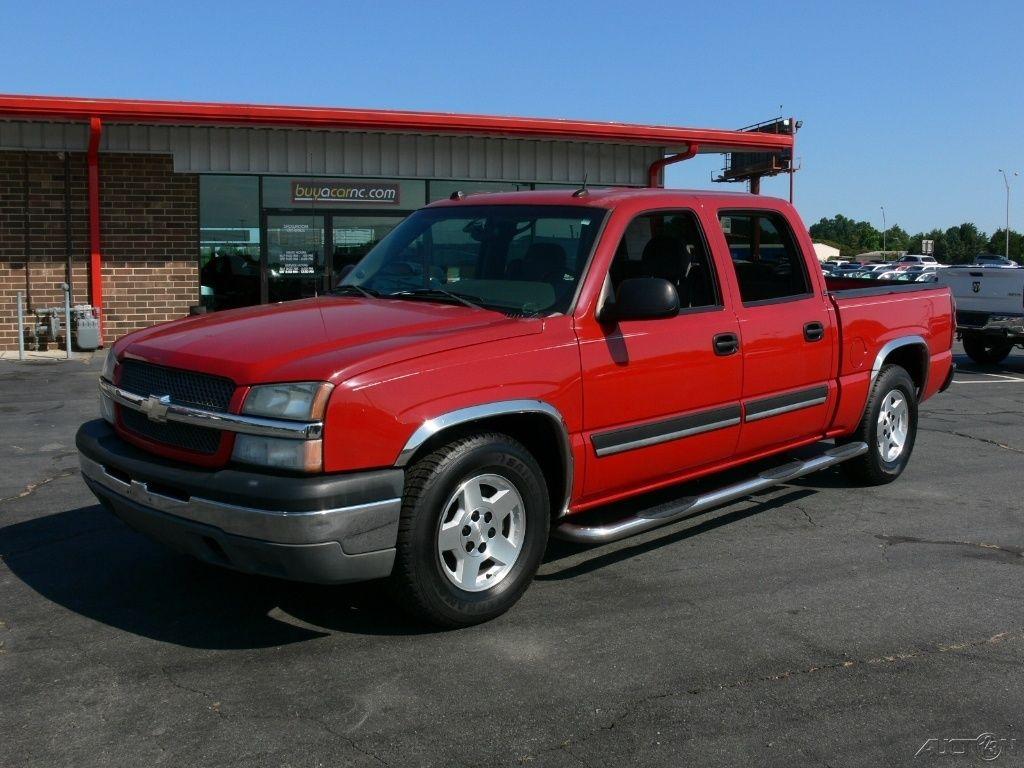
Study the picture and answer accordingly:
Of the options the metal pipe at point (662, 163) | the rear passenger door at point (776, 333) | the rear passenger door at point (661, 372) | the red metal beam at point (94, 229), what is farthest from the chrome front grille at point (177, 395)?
the metal pipe at point (662, 163)

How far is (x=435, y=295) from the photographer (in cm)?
498

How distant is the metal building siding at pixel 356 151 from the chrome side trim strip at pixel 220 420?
11.9 metres

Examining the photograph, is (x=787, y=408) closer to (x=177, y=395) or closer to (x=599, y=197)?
(x=599, y=197)

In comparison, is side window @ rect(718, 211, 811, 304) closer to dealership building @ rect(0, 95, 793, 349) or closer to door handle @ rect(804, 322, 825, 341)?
door handle @ rect(804, 322, 825, 341)

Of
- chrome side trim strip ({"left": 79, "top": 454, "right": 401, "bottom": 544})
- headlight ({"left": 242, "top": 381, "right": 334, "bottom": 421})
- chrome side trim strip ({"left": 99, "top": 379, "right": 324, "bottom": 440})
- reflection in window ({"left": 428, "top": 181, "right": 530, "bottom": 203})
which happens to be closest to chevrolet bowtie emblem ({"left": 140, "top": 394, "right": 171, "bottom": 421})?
chrome side trim strip ({"left": 99, "top": 379, "right": 324, "bottom": 440})

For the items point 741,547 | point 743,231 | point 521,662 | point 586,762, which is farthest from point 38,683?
point 743,231

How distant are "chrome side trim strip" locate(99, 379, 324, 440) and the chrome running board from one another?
1469mm

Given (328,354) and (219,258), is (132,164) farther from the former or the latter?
(328,354)

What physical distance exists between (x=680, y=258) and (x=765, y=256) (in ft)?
3.00

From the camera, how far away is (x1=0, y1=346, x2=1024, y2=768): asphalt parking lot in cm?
335

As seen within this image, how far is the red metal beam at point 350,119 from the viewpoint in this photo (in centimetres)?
1365

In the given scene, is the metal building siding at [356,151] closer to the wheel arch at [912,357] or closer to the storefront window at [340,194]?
the storefront window at [340,194]

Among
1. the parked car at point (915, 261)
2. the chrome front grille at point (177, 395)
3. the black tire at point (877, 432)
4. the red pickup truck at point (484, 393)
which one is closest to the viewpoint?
the red pickup truck at point (484, 393)

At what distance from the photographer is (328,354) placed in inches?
156
